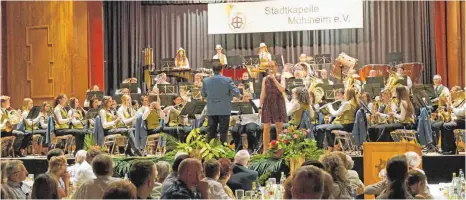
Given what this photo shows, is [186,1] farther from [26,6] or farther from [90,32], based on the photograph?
[26,6]

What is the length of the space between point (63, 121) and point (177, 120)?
1.83 metres

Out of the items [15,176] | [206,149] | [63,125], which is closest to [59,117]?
[63,125]

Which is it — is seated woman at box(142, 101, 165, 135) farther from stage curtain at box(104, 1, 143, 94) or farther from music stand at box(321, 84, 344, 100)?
stage curtain at box(104, 1, 143, 94)

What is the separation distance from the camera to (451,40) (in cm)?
1510

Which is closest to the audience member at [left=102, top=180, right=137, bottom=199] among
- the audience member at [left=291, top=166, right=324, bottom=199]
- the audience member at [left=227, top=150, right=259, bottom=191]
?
the audience member at [left=291, top=166, right=324, bottom=199]

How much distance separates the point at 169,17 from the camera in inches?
722

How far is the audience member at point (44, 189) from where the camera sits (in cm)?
468

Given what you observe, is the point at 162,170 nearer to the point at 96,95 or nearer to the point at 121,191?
the point at 121,191

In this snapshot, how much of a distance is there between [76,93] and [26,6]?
2.27m

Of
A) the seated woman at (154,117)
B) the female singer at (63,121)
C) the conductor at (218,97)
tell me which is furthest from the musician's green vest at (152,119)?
the conductor at (218,97)

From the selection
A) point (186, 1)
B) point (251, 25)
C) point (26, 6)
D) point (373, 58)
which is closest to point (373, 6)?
point (373, 58)

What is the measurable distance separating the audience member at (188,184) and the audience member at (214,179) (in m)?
0.78

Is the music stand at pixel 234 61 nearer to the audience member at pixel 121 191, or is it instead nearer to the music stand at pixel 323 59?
the music stand at pixel 323 59

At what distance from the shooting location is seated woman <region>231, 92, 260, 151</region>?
1087 cm
